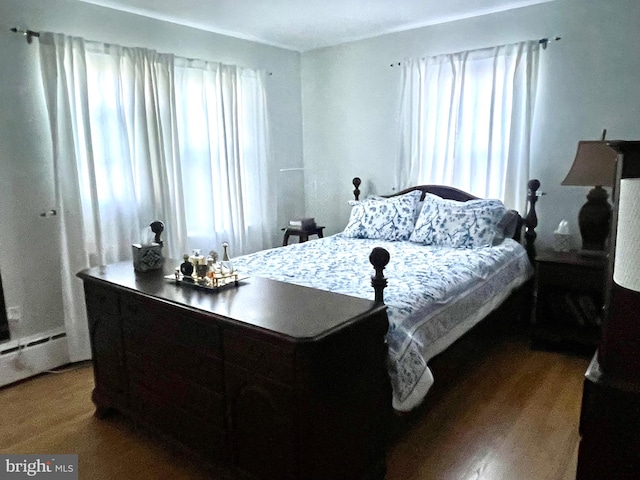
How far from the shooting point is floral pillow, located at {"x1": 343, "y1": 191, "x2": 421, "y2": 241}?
3506 millimetres

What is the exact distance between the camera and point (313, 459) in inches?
60.0

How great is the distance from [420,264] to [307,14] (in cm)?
199

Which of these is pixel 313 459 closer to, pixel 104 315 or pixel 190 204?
pixel 104 315

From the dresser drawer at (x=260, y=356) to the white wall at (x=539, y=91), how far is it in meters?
2.60

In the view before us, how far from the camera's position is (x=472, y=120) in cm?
349

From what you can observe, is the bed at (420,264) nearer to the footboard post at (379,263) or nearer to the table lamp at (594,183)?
the footboard post at (379,263)

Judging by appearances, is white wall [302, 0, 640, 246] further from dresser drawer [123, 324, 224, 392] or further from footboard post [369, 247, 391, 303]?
dresser drawer [123, 324, 224, 392]

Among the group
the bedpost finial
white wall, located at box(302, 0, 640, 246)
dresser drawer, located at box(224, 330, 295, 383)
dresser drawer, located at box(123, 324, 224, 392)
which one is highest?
white wall, located at box(302, 0, 640, 246)

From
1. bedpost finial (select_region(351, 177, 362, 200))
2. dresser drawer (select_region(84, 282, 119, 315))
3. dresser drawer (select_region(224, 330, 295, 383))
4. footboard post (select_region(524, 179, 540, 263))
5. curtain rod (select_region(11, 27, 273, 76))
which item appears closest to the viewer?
dresser drawer (select_region(224, 330, 295, 383))

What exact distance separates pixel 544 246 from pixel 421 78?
5.22 ft

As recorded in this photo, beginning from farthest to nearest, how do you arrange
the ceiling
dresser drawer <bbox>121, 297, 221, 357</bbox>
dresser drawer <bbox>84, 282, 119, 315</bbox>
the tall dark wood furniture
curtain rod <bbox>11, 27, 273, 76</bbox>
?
1. the ceiling
2. curtain rod <bbox>11, 27, 273, 76</bbox>
3. dresser drawer <bbox>84, 282, 119, 315</bbox>
4. dresser drawer <bbox>121, 297, 221, 357</bbox>
5. the tall dark wood furniture

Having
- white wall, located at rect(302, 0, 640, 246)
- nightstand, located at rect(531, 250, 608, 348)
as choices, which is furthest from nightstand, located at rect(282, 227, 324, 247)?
nightstand, located at rect(531, 250, 608, 348)

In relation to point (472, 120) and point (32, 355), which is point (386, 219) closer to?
point (472, 120)
